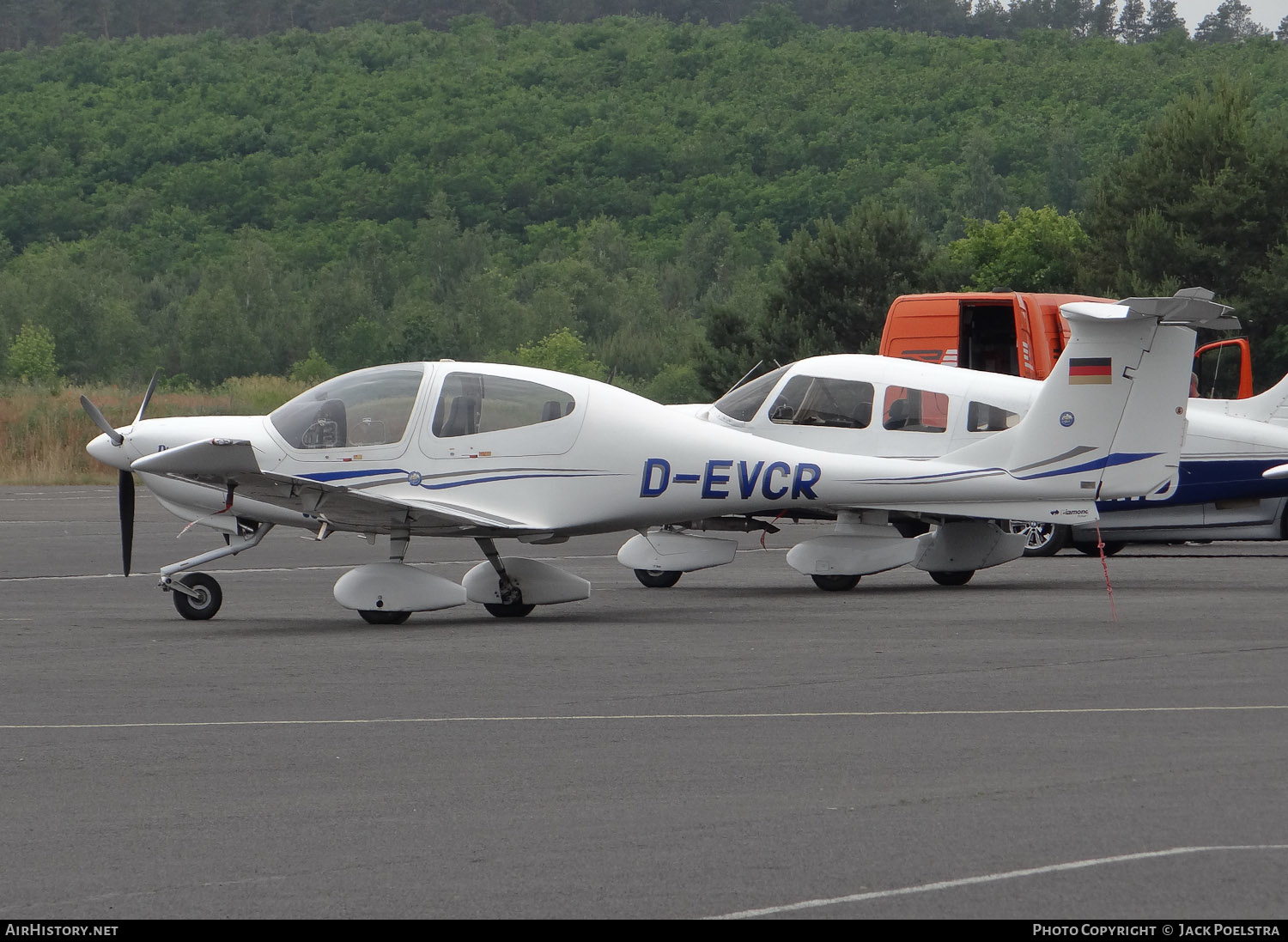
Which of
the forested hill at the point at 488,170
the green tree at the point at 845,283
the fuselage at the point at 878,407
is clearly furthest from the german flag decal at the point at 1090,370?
the forested hill at the point at 488,170

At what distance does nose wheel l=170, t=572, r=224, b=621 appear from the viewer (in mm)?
15242

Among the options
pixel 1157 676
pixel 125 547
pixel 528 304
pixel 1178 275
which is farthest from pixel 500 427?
pixel 528 304

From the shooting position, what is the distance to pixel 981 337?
24453 millimetres

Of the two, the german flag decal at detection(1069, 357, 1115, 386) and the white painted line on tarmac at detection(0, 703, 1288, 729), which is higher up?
the german flag decal at detection(1069, 357, 1115, 386)

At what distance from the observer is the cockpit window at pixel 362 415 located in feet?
50.5

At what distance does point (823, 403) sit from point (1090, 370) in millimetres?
2651

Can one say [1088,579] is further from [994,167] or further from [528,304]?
[994,167]

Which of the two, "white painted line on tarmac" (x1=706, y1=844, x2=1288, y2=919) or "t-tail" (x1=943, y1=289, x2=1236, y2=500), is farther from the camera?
"t-tail" (x1=943, y1=289, x2=1236, y2=500)

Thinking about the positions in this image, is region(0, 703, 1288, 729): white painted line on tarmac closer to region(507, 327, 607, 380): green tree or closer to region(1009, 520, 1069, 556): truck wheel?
region(1009, 520, 1069, 556): truck wheel

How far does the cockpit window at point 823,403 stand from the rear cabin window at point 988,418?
0.94 m

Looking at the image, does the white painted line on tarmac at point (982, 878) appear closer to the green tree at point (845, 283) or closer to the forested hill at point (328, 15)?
the green tree at point (845, 283)

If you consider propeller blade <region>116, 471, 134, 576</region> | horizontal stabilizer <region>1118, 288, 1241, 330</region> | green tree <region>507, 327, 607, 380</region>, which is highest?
horizontal stabilizer <region>1118, 288, 1241, 330</region>

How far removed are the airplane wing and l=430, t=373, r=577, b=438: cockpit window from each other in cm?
70

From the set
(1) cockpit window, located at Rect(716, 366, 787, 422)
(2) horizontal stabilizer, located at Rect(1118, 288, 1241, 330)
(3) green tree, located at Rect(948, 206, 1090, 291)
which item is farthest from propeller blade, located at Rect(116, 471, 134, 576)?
(3) green tree, located at Rect(948, 206, 1090, 291)
